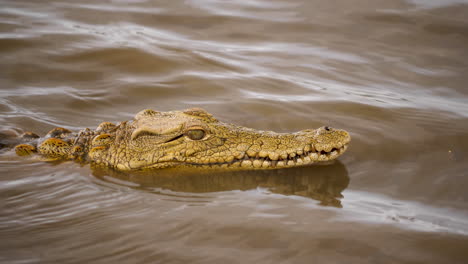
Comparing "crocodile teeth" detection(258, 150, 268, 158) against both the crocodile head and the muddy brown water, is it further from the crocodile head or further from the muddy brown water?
the muddy brown water

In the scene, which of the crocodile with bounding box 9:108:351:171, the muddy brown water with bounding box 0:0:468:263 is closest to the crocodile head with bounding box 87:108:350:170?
the crocodile with bounding box 9:108:351:171

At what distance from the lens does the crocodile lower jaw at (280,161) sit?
3.99 metres

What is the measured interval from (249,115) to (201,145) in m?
1.74

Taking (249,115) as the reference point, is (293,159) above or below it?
below

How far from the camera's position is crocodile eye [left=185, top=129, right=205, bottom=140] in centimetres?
411

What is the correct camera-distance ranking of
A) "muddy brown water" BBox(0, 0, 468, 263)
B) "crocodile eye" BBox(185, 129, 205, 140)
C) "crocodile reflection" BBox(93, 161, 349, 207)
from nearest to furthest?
"muddy brown water" BBox(0, 0, 468, 263), "crocodile reflection" BBox(93, 161, 349, 207), "crocodile eye" BBox(185, 129, 205, 140)

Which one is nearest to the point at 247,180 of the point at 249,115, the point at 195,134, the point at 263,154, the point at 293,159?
the point at 263,154

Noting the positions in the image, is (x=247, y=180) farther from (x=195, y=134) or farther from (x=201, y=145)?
(x=195, y=134)

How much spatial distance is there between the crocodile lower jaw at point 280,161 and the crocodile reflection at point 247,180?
10 centimetres

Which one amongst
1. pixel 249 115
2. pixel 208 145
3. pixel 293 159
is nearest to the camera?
pixel 293 159

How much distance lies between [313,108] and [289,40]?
308cm

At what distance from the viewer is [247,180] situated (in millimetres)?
4086

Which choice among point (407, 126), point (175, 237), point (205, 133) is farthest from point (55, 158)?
point (407, 126)

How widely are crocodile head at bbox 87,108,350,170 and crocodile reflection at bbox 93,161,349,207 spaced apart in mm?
95
